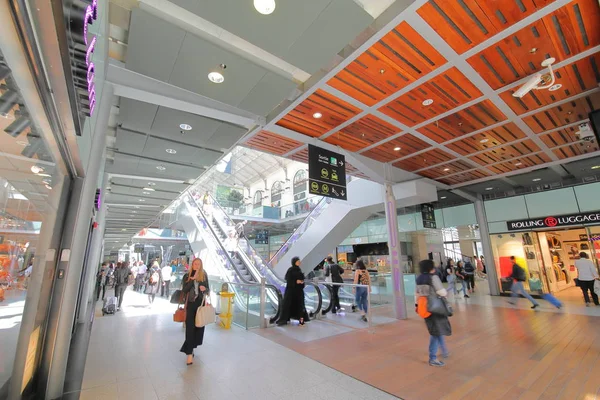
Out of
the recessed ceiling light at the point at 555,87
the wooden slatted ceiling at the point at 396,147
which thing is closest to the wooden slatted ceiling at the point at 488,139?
the wooden slatted ceiling at the point at 396,147

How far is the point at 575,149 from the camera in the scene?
711 centimetres

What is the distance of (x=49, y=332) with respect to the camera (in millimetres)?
3182

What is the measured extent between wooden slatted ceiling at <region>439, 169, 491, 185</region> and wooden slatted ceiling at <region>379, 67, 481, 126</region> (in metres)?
4.53

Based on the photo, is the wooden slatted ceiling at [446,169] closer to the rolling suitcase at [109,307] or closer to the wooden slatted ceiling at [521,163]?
the wooden slatted ceiling at [521,163]

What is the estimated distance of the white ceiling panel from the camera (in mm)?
2725

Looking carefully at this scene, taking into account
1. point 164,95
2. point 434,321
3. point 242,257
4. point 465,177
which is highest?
point 465,177

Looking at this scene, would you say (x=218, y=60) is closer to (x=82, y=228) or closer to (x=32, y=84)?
(x=32, y=84)

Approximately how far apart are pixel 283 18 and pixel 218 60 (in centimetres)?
93

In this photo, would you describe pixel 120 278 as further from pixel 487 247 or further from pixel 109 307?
pixel 487 247

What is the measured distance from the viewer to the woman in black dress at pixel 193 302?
3.99 metres

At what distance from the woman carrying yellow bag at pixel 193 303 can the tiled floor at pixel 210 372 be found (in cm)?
25

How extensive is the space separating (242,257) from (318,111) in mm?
7625

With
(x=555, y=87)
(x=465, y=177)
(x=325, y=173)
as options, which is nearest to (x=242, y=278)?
(x=325, y=173)

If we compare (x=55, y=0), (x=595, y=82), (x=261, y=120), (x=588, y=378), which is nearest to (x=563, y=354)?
(x=588, y=378)
